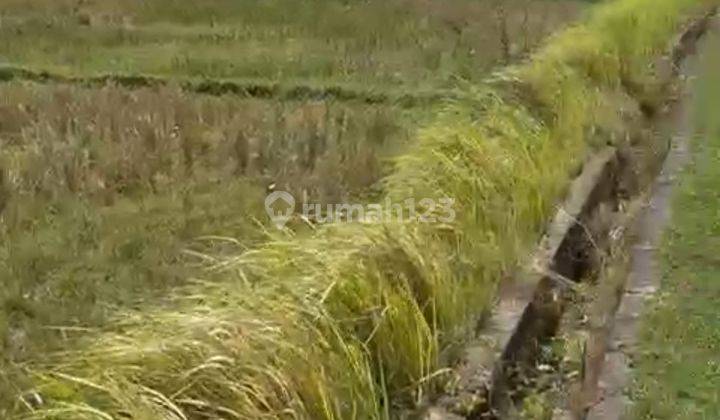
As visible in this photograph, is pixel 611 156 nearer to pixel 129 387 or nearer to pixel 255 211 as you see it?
pixel 255 211

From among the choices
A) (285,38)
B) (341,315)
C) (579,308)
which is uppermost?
(341,315)

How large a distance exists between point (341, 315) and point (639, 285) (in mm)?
1823

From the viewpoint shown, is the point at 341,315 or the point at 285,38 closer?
the point at 341,315

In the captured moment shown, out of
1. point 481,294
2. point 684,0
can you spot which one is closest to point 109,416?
point 481,294

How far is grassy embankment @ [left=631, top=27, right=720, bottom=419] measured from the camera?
404 centimetres

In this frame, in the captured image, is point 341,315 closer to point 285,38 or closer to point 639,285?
point 639,285

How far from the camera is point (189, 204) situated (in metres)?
7.15

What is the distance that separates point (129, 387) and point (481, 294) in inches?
72.2

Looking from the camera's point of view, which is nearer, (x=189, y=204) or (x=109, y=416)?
(x=109, y=416)

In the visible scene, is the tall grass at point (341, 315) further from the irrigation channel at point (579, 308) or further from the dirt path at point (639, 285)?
the dirt path at point (639, 285)

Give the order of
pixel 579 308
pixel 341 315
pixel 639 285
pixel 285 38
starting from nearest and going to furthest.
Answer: pixel 341 315, pixel 579 308, pixel 639 285, pixel 285 38

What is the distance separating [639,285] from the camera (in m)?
5.24

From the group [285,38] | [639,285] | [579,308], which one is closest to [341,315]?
[579,308]

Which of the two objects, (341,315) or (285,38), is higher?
(341,315)
